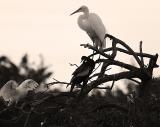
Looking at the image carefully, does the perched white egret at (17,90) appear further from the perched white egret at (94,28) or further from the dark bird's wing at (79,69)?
the dark bird's wing at (79,69)

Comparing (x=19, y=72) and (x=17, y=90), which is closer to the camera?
(x=17, y=90)

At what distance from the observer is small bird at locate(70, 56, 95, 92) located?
9320 mm

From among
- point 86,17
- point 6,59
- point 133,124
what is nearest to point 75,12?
point 86,17

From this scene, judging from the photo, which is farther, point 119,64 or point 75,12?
point 75,12

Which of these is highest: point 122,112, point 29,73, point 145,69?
point 145,69

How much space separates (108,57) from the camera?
31.2 ft

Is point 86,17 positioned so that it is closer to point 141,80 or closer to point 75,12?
point 75,12

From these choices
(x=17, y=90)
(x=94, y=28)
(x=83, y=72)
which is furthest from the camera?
(x=94, y=28)

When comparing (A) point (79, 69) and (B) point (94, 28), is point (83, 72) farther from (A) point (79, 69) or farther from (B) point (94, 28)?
(B) point (94, 28)

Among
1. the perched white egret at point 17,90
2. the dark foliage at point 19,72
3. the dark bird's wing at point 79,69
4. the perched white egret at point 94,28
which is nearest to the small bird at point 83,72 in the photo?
the dark bird's wing at point 79,69

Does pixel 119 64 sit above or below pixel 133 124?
above

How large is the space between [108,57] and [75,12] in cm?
682

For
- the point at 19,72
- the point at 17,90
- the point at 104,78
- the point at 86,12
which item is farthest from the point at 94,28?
the point at 19,72

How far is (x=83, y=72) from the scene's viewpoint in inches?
371
